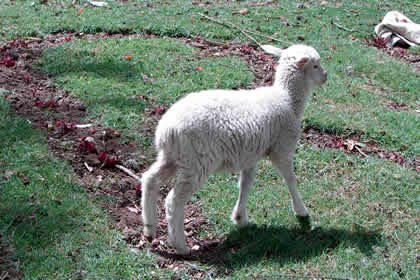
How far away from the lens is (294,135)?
4.82 meters

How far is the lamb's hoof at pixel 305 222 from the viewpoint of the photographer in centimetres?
476

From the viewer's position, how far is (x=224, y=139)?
4.14 meters

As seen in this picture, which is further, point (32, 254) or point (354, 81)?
point (354, 81)

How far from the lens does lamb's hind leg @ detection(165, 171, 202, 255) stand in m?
4.09

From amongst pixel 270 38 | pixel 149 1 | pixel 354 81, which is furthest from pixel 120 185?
pixel 149 1

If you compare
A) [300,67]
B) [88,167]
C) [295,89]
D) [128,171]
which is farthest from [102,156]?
[300,67]

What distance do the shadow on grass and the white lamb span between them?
21cm

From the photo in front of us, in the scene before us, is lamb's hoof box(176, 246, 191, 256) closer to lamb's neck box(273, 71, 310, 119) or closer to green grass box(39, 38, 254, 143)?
lamb's neck box(273, 71, 310, 119)

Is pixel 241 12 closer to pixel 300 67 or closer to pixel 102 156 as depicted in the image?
pixel 300 67

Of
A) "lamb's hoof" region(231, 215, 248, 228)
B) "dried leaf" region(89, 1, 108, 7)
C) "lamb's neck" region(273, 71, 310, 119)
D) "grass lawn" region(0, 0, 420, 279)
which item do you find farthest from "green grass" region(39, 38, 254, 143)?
"dried leaf" region(89, 1, 108, 7)

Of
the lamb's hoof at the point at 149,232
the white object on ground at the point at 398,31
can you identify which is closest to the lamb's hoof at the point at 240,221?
the lamb's hoof at the point at 149,232

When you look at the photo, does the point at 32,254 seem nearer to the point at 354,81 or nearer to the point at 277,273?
the point at 277,273

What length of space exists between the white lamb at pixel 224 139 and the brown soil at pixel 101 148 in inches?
10.6

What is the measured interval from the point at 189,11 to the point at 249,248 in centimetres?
854
